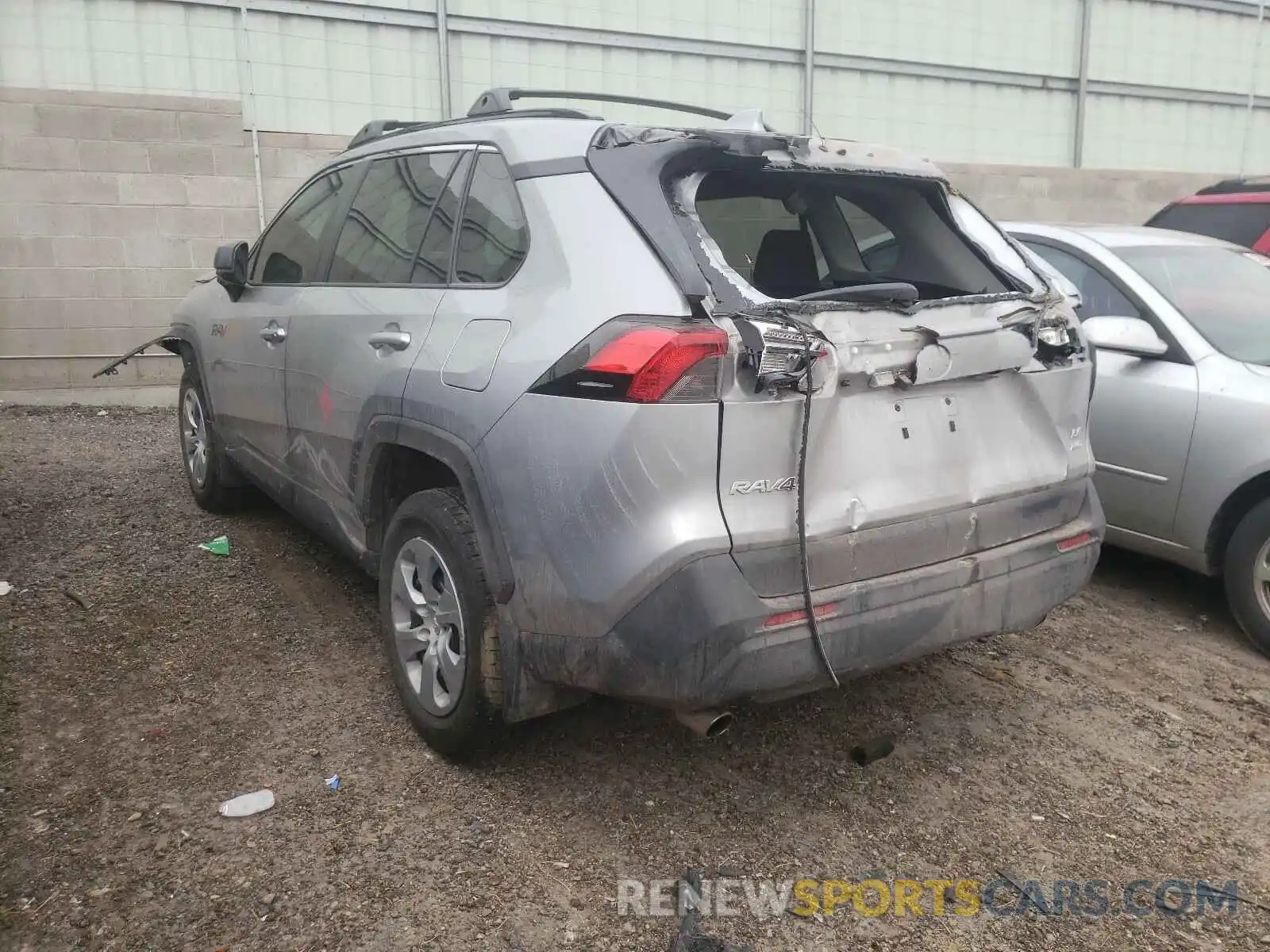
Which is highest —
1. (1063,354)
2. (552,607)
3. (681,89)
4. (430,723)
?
(681,89)

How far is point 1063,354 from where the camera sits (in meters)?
3.10

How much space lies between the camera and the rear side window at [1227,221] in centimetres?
636

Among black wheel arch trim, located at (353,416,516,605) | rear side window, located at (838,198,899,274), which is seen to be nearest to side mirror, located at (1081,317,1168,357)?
rear side window, located at (838,198,899,274)

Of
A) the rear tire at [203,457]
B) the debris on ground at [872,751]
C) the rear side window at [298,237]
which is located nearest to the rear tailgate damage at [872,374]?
the debris on ground at [872,751]

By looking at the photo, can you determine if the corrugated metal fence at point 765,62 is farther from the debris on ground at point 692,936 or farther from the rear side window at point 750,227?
the debris on ground at point 692,936

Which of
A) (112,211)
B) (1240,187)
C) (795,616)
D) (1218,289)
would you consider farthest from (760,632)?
(112,211)

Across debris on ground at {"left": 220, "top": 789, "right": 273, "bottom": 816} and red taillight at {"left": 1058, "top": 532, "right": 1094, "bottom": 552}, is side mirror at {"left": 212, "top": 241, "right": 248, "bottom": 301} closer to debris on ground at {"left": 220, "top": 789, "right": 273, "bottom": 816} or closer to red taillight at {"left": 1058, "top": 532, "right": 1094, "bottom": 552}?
debris on ground at {"left": 220, "top": 789, "right": 273, "bottom": 816}

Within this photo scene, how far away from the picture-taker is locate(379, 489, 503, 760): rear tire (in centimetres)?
282

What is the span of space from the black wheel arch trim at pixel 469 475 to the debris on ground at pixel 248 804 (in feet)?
3.09

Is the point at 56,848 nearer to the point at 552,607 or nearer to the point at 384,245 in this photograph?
the point at 552,607

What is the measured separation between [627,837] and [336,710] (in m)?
1.22

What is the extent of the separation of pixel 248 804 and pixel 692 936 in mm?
1344

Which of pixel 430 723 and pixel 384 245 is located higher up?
pixel 384 245

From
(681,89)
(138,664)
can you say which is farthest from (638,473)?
(681,89)
